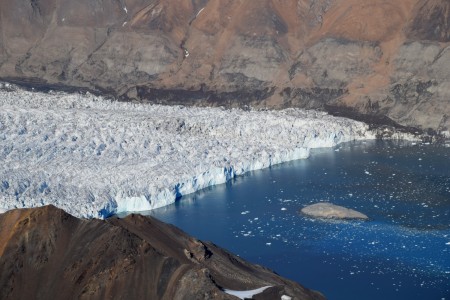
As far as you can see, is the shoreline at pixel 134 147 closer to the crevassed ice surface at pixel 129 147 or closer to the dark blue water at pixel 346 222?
the crevassed ice surface at pixel 129 147

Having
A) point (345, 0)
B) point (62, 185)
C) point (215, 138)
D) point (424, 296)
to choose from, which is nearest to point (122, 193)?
point (62, 185)

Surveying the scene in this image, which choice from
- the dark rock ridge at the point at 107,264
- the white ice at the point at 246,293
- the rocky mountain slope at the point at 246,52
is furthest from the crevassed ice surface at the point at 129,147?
the white ice at the point at 246,293

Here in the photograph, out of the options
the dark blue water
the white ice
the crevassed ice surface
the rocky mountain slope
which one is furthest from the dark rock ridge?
the rocky mountain slope

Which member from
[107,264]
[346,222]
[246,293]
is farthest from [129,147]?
[246,293]

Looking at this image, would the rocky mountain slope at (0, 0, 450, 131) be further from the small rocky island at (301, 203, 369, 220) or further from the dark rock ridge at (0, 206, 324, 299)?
the dark rock ridge at (0, 206, 324, 299)

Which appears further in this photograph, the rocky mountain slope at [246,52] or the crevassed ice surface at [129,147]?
the rocky mountain slope at [246,52]

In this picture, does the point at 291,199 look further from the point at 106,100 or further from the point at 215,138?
the point at 106,100

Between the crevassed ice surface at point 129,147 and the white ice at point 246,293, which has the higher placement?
the crevassed ice surface at point 129,147
